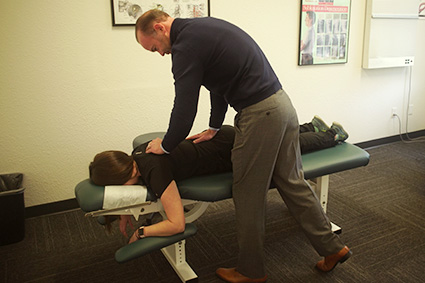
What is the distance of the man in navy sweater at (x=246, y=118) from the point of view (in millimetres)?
1487

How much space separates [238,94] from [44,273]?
1.33m

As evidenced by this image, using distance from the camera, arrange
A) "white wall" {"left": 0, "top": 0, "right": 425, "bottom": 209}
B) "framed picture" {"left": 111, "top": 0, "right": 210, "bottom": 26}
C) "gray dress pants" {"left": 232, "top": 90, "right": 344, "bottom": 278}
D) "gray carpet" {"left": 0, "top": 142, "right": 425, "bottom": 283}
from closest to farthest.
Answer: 1. "gray dress pants" {"left": 232, "top": 90, "right": 344, "bottom": 278}
2. "gray carpet" {"left": 0, "top": 142, "right": 425, "bottom": 283}
3. "white wall" {"left": 0, "top": 0, "right": 425, "bottom": 209}
4. "framed picture" {"left": 111, "top": 0, "right": 210, "bottom": 26}

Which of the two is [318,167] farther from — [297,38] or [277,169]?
[297,38]

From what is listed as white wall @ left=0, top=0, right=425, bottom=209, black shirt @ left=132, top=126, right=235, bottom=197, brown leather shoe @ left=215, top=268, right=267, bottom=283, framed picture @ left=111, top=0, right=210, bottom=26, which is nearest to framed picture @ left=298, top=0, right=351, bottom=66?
white wall @ left=0, top=0, right=425, bottom=209

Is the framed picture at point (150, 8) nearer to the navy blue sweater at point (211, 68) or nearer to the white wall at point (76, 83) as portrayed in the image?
the white wall at point (76, 83)

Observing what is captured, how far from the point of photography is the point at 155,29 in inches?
60.4

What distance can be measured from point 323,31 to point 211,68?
6.71ft

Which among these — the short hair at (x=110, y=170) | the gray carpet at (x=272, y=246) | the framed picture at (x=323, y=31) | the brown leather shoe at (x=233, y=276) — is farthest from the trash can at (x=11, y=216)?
the framed picture at (x=323, y=31)

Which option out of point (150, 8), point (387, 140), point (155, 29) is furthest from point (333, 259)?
point (387, 140)

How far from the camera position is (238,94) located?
5.19 feet

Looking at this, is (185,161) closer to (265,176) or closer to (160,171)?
(160,171)

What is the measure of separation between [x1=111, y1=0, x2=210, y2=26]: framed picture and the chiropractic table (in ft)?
4.05

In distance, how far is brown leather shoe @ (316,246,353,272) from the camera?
1.75 metres

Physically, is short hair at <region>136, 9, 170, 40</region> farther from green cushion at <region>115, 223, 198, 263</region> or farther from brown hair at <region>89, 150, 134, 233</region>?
green cushion at <region>115, 223, 198, 263</region>
